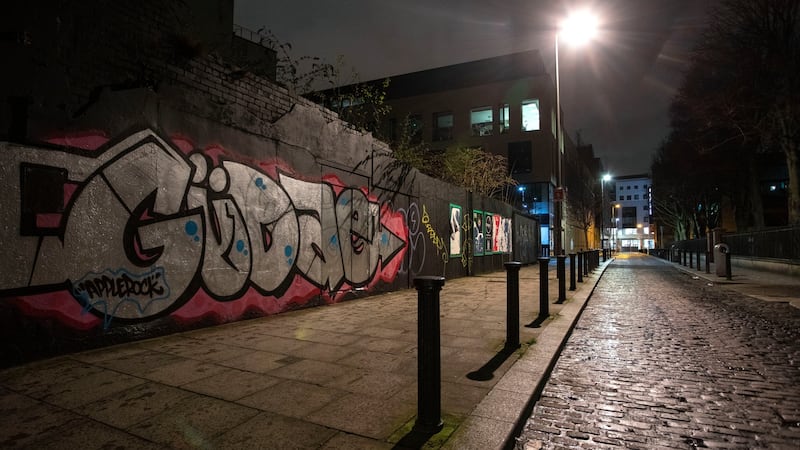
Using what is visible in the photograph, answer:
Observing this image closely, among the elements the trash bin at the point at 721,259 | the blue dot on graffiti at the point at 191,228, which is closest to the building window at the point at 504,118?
the trash bin at the point at 721,259

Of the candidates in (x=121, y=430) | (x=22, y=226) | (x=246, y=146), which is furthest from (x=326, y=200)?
(x=121, y=430)

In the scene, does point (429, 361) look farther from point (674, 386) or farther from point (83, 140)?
point (83, 140)

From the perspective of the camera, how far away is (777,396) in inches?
137

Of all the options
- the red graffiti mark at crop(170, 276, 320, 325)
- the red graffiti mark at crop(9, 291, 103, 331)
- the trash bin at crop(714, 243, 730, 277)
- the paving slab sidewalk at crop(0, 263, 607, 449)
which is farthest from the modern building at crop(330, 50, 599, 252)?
the red graffiti mark at crop(9, 291, 103, 331)

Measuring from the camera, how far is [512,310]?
15.7ft

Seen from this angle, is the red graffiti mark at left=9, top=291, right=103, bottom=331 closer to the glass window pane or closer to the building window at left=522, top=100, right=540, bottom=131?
the building window at left=522, top=100, right=540, bottom=131

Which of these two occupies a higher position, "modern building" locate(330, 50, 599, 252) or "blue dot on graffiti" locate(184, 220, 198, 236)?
"modern building" locate(330, 50, 599, 252)

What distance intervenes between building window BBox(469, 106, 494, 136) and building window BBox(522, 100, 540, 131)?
117 inches

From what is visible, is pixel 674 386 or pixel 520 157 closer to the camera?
pixel 674 386

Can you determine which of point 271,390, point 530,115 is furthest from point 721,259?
point 530,115

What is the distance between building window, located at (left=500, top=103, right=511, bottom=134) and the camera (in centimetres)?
3716

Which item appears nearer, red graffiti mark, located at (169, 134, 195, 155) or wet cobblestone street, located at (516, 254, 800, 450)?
wet cobblestone street, located at (516, 254, 800, 450)

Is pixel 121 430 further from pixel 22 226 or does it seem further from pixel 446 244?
pixel 446 244

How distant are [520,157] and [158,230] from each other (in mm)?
34710
